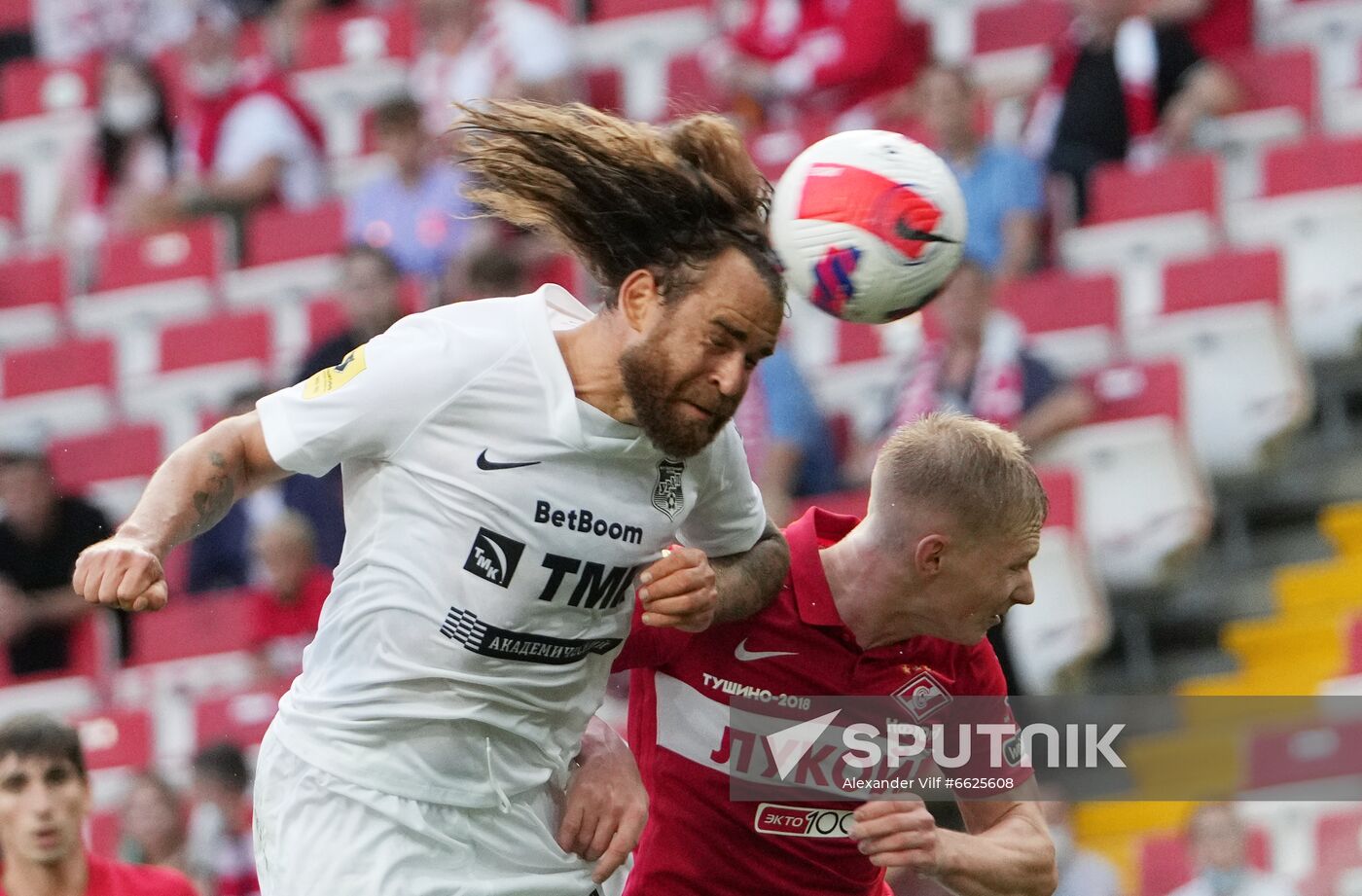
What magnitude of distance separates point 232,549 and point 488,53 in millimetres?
2495

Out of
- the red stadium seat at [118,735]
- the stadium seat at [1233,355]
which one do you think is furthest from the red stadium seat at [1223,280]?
the red stadium seat at [118,735]

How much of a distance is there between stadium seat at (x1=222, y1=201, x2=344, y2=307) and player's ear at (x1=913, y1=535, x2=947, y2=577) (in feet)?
19.6

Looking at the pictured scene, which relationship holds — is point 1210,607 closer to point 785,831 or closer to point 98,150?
point 785,831

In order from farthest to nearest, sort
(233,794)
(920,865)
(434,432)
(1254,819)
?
1. (233,794)
2. (1254,819)
3. (920,865)
4. (434,432)

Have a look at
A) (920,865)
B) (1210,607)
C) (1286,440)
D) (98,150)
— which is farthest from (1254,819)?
(98,150)

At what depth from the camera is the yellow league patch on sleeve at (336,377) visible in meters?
3.49

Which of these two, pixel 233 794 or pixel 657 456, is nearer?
pixel 657 456

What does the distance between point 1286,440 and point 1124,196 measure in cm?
112

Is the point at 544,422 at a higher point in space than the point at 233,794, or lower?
higher

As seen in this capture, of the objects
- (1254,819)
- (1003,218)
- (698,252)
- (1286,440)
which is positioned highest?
(698,252)

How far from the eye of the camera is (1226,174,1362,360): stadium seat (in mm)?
7668

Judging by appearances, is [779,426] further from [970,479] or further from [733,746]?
[970,479]

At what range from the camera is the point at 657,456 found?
3584mm

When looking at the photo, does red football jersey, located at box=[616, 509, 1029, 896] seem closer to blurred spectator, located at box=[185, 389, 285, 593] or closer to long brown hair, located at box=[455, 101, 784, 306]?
long brown hair, located at box=[455, 101, 784, 306]
